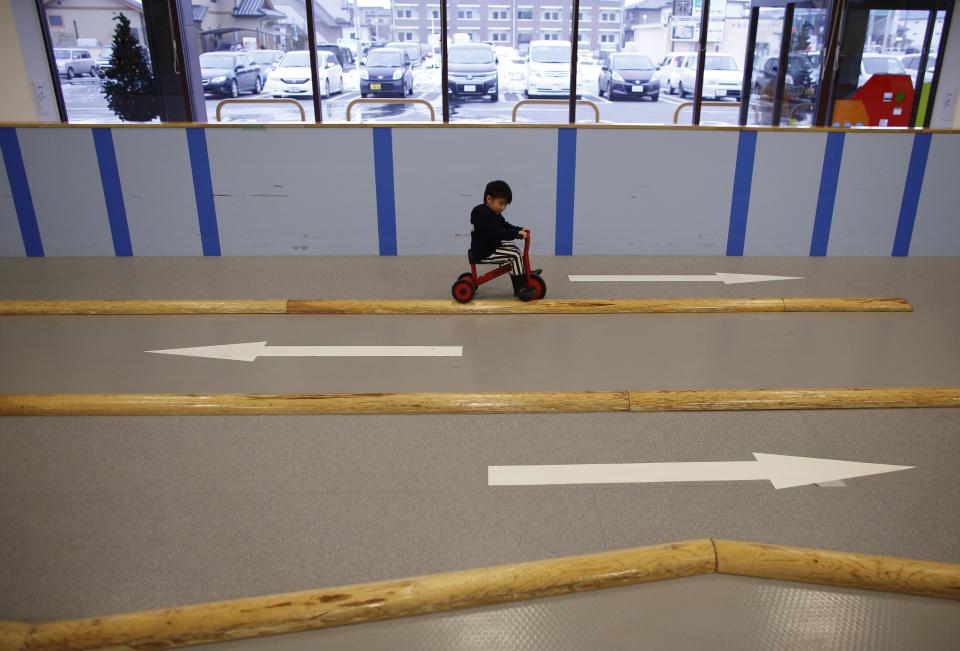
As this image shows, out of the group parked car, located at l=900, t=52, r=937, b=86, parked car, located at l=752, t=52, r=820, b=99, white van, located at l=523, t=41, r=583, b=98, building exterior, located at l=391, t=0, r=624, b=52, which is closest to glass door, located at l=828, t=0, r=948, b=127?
parked car, located at l=900, t=52, r=937, b=86

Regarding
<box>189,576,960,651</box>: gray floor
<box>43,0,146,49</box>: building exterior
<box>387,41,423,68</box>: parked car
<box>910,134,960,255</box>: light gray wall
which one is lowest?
<box>189,576,960,651</box>: gray floor

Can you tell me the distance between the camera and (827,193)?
6.14 m

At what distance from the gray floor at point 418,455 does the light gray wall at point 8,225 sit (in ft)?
6.35

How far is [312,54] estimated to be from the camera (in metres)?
9.33

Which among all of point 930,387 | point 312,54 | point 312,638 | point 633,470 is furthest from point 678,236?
point 312,54

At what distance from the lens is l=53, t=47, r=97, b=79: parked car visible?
9.14m

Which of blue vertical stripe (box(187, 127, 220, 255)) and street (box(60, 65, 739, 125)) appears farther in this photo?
street (box(60, 65, 739, 125))

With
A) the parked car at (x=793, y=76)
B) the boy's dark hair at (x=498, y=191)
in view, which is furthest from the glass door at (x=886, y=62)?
the boy's dark hair at (x=498, y=191)

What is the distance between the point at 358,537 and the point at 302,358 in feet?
5.84

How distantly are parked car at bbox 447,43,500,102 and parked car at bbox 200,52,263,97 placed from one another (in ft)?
9.64

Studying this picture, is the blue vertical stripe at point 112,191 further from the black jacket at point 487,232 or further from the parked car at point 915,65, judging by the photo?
the parked car at point 915,65

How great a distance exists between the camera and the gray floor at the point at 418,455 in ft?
7.96

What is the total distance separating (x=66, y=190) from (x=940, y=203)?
8.23 metres

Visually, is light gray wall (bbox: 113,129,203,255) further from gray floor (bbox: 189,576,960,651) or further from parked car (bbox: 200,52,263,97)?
gray floor (bbox: 189,576,960,651)
